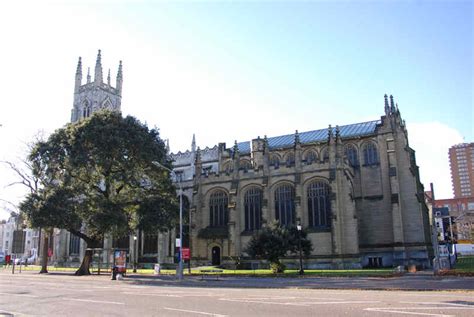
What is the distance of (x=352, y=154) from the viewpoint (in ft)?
188

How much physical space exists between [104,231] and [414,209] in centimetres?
3631

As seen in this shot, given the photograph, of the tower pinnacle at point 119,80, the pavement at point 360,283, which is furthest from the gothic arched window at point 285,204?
the tower pinnacle at point 119,80

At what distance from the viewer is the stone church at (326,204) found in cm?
4841

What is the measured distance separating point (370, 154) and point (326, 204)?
38.1ft

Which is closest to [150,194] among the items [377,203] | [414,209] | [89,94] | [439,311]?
[377,203]

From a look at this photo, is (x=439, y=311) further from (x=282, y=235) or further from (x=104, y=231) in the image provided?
(x=104, y=231)

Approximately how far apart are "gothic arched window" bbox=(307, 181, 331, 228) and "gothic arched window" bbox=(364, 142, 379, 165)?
31.7 ft

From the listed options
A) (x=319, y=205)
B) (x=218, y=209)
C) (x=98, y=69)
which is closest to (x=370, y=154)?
(x=319, y=205)

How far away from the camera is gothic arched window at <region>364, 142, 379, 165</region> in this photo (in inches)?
2195

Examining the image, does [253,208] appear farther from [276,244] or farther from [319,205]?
[276,244]

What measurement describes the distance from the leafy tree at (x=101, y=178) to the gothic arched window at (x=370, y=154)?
87.6 ft

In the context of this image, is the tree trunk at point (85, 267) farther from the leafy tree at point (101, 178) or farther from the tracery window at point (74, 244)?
the tracery window at point (74, 244)

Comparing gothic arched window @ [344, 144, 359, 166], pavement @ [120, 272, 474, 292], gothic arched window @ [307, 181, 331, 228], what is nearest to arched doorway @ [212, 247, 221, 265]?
gothic arched window @ [307, 181, 331, 228]

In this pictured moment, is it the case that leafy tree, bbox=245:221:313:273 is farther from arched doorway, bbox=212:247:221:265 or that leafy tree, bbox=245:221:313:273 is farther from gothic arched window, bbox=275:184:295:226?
arched doorway, bbox=212:247:221:265
